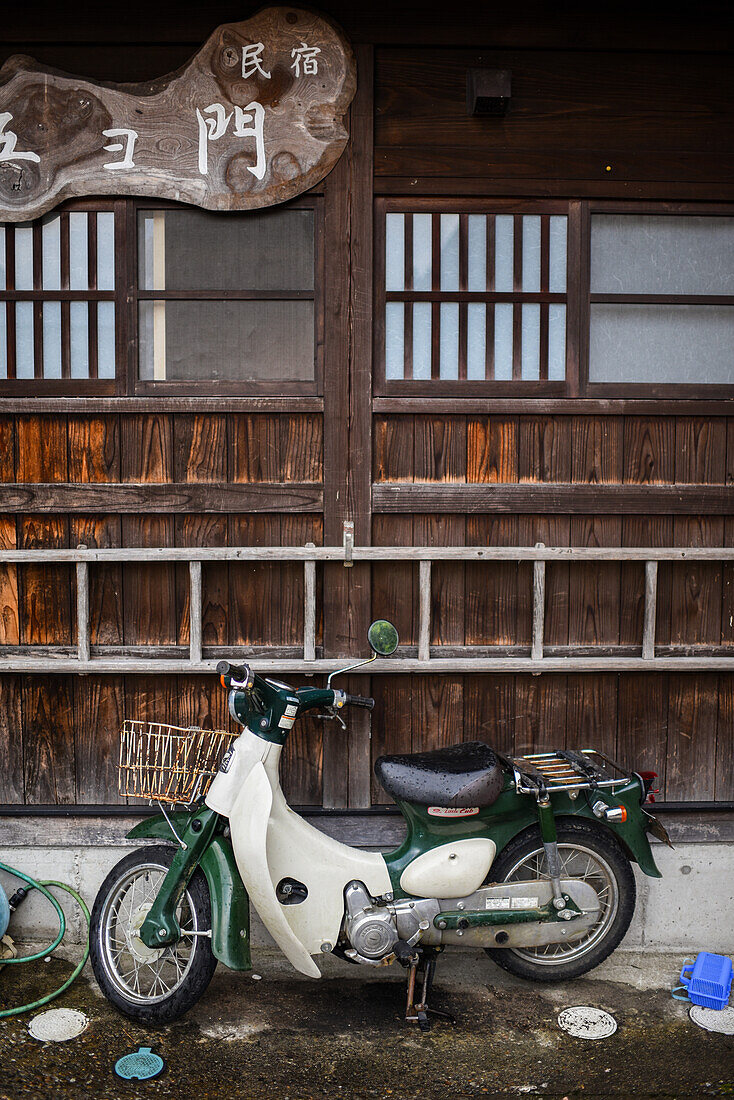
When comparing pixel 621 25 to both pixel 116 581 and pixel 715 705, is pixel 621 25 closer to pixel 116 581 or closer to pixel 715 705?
pixel 715 705

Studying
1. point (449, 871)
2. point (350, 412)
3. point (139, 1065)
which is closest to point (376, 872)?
point (449, 871)

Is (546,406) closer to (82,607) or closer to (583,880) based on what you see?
(583,880)

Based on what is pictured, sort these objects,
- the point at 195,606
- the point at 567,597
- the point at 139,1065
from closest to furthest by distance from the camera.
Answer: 1. the point at 139,1065
2. the point at 195,606
3. the point at 567,597

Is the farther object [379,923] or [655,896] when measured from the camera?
[655,896]

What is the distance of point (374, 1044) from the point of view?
146 inches

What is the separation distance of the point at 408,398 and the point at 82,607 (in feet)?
6.65

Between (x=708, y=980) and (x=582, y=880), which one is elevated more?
(x=582, y=880)

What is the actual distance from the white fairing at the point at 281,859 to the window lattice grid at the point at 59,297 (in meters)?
2.21

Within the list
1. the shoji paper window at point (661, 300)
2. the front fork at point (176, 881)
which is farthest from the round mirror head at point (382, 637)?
the shoji paper window at point (661, 300)

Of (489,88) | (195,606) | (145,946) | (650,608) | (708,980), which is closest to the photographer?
(145,946)

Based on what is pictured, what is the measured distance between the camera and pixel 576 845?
4027mm

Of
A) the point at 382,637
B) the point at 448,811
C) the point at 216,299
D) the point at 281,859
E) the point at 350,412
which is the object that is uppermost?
the point at 216,299

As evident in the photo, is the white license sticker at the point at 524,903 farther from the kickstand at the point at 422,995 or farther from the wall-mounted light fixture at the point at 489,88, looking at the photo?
the wall-mounted light fixture at the point at 489,88

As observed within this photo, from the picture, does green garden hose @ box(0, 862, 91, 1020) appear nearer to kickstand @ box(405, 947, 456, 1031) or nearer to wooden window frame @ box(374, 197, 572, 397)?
kickstand @ box(405, 947, 456, 1031)
